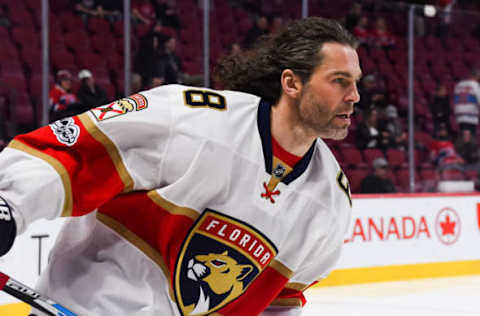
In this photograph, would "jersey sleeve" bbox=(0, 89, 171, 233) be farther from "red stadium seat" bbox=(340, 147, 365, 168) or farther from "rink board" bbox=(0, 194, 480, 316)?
"red stadium seat" bbox=(340, 147, 365, 168)

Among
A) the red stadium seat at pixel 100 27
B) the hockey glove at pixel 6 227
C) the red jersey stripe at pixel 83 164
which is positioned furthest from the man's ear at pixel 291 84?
the red stadium seat at pixel 100 27

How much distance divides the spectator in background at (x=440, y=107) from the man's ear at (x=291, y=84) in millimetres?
4785

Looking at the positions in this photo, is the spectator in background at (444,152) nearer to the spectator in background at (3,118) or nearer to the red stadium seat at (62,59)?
the red stadium seat at (62,59)

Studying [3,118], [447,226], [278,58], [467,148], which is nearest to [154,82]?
[3,118]

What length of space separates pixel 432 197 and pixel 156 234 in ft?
14.6

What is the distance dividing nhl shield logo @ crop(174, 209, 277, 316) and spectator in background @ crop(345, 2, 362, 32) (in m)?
4.97

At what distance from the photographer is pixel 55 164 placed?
1.26m

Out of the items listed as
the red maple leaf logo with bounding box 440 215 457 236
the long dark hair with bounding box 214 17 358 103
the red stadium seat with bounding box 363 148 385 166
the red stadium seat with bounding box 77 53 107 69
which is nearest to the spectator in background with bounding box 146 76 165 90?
the red stadium seat with bounding box 77 53 107 69

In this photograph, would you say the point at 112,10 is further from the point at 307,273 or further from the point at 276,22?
the point at 307,273

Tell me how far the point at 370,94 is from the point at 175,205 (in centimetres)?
486

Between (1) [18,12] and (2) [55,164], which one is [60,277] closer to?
(2) [55,164]

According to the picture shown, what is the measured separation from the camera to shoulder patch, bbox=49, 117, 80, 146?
4.28 ft

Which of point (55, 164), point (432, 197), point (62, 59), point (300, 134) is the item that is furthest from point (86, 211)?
point (432, 197)

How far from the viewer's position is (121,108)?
1.39 m
